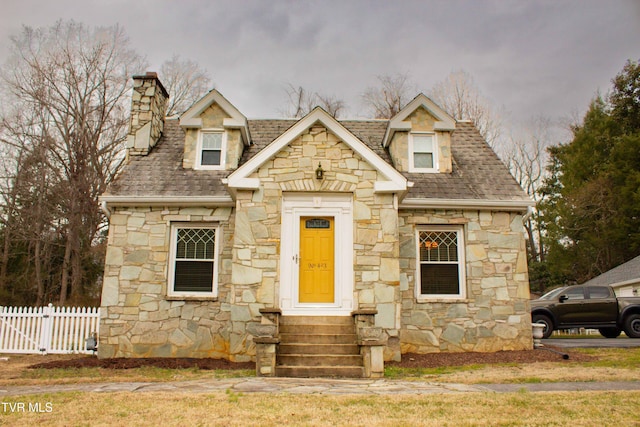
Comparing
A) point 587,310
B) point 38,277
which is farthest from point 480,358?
point 38,277

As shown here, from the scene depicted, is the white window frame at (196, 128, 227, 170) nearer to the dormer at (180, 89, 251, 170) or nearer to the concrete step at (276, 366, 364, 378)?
the dormer at (180, 89, 251, 170)

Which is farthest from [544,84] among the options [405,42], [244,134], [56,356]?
[56,356]

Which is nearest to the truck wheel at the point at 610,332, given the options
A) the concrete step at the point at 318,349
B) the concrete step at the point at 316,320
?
the concrete step at the point at 316,320

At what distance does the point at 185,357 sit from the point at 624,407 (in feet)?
26.0

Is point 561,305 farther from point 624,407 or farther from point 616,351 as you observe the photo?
point 624,407

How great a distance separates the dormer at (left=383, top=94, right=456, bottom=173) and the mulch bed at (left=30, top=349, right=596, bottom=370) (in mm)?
4381

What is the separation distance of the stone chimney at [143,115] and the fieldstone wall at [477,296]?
653cm

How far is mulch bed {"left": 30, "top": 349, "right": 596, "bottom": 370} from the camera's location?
9.38 m

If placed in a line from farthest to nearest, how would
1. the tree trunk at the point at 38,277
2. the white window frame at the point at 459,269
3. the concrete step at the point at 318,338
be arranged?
the tree trunk at the point at 38,277
the white window frame at the point at 459,269
the concrete step at the point at 318,338

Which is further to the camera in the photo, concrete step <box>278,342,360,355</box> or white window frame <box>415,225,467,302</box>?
white window frame <box>415,225,467,302</box>

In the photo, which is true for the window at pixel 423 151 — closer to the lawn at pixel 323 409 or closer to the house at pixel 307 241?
the house at pixel 307 241

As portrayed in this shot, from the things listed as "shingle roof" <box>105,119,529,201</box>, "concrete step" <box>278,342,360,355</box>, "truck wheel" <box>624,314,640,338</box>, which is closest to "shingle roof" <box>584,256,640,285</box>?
"truck wheel" <box>624,314,640,338</box>

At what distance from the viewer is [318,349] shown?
854 cm

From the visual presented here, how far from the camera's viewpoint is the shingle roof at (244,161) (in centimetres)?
1127
